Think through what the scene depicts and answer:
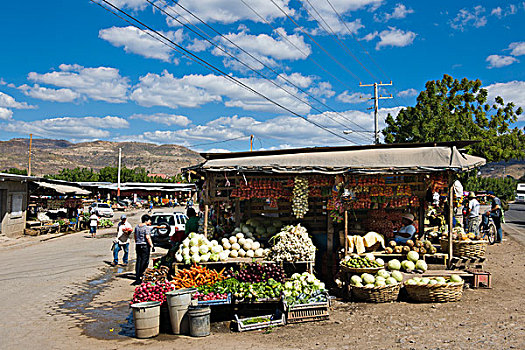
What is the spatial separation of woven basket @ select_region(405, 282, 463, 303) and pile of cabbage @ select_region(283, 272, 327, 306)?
2.36m

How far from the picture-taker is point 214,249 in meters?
10.8

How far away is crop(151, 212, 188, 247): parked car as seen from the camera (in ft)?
67.3

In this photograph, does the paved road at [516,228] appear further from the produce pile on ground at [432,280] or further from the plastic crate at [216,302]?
the plastic crate at [216,302]

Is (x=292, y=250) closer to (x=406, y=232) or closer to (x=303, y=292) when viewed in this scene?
(x=303, y=292)

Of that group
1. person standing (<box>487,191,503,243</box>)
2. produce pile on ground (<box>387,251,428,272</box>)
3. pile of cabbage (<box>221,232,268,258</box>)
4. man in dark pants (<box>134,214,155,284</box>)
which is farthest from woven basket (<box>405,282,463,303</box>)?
person standing (<box>487,191,503,243</box>)

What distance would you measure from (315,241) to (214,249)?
3.29 meters

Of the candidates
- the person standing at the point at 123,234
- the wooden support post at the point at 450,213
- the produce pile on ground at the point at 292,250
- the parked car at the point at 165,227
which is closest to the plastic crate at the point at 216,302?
the produce pile on ground at the point at 292,250

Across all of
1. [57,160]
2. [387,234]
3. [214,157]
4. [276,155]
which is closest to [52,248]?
[214,157]

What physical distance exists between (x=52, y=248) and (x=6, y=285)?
31.5 ft

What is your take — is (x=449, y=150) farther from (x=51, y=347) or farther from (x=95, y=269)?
(x=95, y=269)

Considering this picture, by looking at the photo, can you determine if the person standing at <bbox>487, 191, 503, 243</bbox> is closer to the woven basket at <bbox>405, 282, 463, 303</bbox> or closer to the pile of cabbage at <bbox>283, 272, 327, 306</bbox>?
the woven basket at <bbox>405, 282, 463, 303</bbox>

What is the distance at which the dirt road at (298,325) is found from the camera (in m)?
7.36

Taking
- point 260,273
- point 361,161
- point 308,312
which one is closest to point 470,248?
point 361,161

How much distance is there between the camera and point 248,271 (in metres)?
9.77
